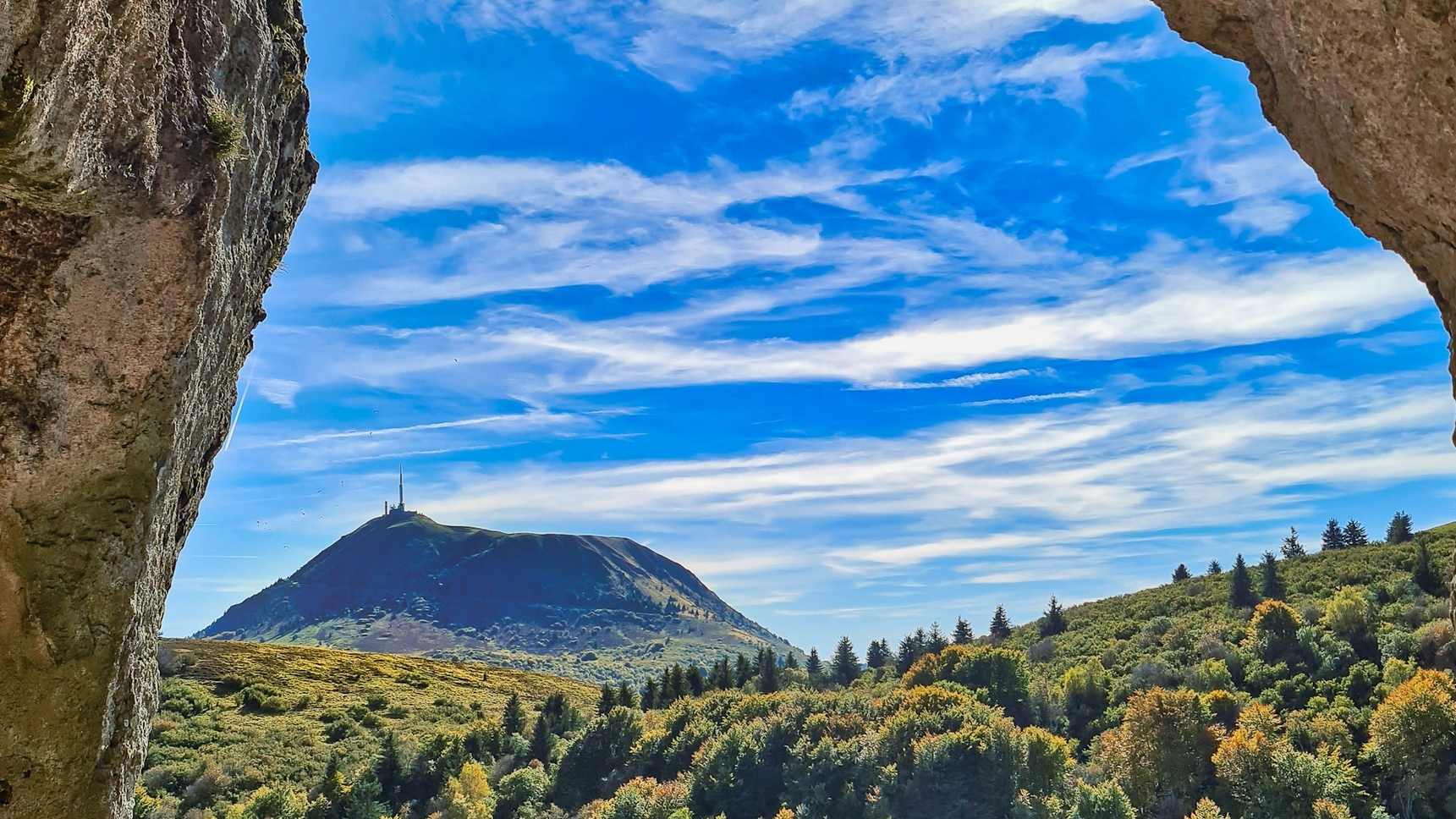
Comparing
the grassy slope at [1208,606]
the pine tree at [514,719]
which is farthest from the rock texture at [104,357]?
the pine tree at [514,719]

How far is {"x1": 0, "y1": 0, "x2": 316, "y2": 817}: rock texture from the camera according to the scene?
450cm

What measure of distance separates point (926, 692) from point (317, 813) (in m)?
27.0

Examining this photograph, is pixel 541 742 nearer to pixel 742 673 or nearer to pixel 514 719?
pixel 514 719

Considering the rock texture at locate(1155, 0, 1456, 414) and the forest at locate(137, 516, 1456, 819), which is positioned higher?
the rock texture at locate(1155, 0, 1456, 414)

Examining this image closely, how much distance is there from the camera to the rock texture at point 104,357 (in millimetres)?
4496

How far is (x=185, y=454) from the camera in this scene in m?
5.77

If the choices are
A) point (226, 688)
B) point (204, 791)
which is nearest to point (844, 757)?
point (204, 791)

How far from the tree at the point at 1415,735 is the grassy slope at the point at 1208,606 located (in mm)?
17364

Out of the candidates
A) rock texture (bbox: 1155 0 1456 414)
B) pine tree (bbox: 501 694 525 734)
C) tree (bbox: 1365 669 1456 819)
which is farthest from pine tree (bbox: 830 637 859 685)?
rock texture (bbox: 1155 0 1456 414)

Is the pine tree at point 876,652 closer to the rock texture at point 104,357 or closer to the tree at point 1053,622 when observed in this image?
the tree at point 1053,622

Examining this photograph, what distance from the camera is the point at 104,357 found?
188 inches

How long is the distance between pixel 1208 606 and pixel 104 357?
7619 cm

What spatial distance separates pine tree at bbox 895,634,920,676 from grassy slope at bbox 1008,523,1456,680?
8.81 m

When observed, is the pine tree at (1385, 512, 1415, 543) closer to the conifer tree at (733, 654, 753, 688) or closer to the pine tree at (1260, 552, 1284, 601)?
the pine tree at (1260, 552, 1284, 601)
